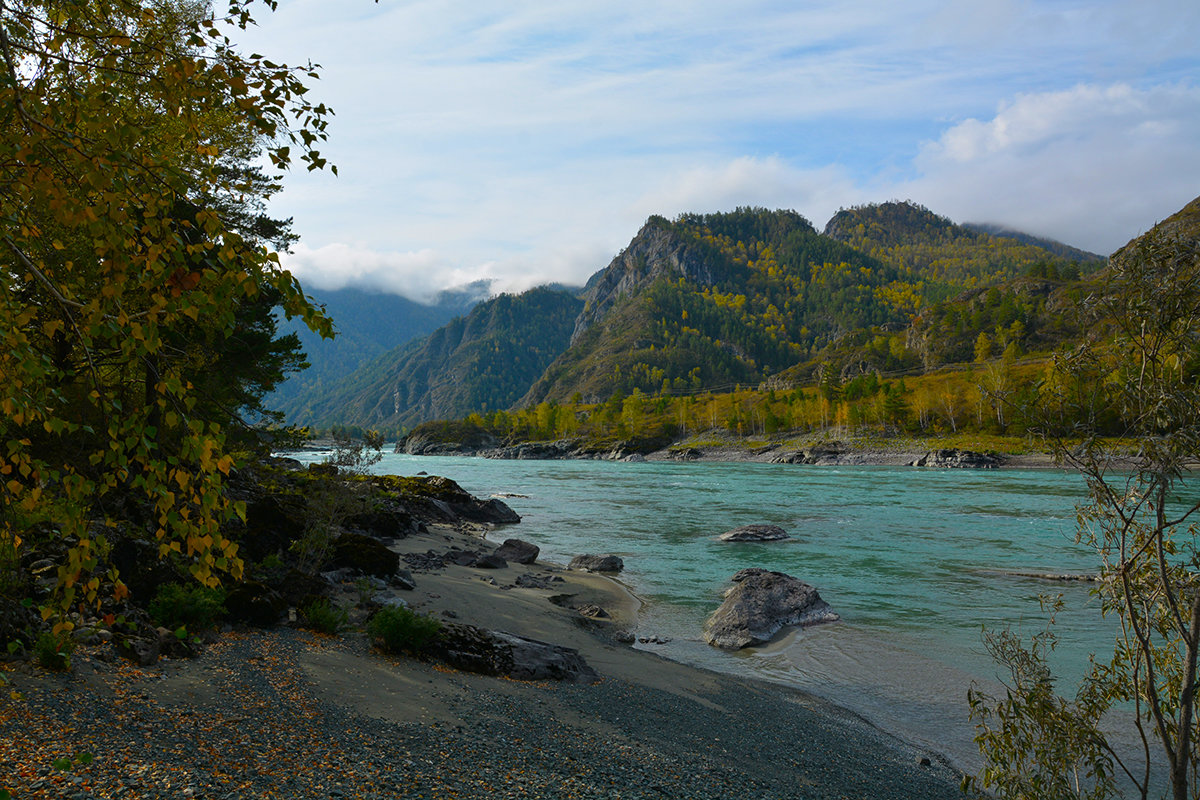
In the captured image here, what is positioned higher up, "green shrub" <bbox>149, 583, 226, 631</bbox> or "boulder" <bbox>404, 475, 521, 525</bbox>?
"green shrub" <bbox>149, 583, 226, 631</bbox>

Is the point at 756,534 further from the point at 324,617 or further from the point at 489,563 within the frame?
the point at 324,617

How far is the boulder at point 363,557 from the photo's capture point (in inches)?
734

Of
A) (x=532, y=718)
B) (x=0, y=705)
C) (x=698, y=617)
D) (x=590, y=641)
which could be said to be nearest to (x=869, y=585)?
(x=698, y=617)

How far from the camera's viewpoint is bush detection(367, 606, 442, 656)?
12.0 metres

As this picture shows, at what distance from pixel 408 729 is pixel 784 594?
1397cm

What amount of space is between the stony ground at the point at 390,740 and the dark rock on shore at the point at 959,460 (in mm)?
105715

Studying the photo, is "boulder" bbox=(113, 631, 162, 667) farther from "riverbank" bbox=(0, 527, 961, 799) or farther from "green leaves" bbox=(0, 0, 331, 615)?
"green leaves" bbox=(0, 0, 331, 615)

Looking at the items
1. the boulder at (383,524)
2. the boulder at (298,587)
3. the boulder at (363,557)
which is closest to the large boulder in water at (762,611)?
the boulder at (363,557)

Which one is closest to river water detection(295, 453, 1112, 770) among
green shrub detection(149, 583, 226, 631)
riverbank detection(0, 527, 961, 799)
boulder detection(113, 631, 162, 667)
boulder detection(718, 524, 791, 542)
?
boulder detection(718, 524, 791, 542)

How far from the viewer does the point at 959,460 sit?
349 ft

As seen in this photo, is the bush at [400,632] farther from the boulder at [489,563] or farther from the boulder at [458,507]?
the boulder at [458,507]

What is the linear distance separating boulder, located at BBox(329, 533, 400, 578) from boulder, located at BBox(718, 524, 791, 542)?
63.7 feet

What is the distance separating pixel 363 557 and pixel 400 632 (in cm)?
745

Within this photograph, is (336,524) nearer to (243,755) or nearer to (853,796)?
(243,755)
